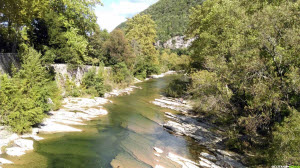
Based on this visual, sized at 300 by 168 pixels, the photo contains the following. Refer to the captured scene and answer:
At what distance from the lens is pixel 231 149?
585 inches

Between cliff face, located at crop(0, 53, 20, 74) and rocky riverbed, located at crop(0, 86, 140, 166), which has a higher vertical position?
cliff face, located at crop(0, 53, 20, 74)

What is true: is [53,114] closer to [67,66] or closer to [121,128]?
[121,128]

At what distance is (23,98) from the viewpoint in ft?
45.4

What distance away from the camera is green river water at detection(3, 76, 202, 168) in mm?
10984

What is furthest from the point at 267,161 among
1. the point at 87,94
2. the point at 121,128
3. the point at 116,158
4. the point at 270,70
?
the point at 87,94

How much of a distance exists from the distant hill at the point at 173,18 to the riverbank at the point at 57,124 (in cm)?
13082

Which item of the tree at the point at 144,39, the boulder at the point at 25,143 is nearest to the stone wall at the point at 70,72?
the boulder at the point at 25,143

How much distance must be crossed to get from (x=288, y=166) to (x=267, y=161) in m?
2.74

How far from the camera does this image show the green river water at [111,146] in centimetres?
1098

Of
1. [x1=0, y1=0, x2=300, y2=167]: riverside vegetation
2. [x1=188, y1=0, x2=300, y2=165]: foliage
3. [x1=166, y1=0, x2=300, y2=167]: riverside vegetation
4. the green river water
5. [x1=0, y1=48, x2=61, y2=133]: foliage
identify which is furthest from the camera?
[x1=0, y1=48, x2=61, y2=133]: foliage

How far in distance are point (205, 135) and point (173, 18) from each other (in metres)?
151

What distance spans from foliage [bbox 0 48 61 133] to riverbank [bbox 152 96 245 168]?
1150cm

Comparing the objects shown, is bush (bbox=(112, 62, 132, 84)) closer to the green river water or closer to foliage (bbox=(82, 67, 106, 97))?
foliage (bbox=(82, 67, 106, 97))

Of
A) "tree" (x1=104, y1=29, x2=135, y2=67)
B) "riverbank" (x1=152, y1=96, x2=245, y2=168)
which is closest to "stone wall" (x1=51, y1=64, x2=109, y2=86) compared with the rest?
"tree" (x1=104, y1=29, x2=135, y2=67)
